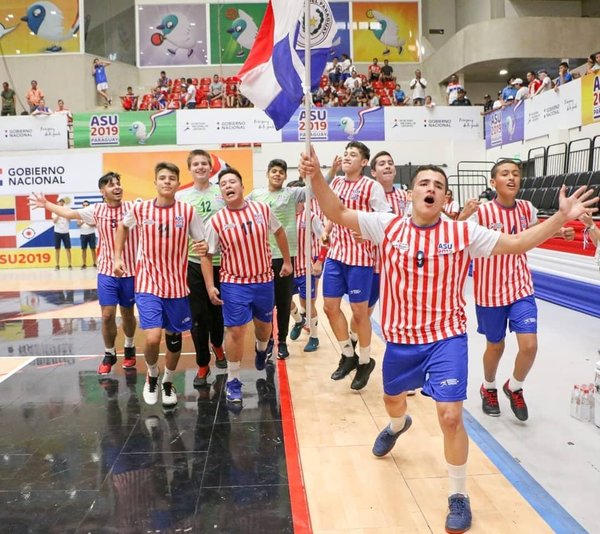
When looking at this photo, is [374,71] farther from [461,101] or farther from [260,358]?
[260,358]

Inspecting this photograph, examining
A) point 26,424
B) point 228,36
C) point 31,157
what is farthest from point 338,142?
point 26,424

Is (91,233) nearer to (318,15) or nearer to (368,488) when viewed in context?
(318,15)

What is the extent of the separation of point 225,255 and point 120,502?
209 cm

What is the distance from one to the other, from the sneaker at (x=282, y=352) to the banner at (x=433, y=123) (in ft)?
39.2

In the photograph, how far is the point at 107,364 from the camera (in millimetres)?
5684

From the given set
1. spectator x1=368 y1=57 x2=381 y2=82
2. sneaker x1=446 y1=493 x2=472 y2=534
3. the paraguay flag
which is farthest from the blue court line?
spectator x1=368 y1=57 x2=381 y2=82

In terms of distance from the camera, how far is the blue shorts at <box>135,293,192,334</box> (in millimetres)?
4441

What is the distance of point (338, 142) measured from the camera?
17.3m

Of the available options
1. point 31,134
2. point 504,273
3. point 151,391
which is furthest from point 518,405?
point 31,134

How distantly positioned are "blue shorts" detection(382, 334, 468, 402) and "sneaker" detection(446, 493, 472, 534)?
49cm

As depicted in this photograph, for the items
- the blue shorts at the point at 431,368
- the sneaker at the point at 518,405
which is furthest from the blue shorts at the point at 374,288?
the blue shorts at the point at 431,368

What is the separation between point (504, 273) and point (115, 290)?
3.56m

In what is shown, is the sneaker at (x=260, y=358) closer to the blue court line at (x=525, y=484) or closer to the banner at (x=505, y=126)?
the blue court line at (x=525, y=484)

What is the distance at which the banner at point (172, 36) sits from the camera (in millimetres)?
25141
